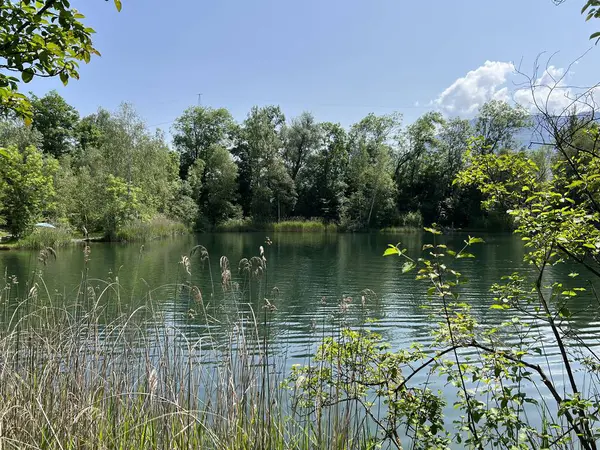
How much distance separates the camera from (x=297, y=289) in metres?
12.9

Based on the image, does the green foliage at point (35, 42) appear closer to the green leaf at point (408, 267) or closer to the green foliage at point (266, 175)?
the green leaf at point (408, 267)

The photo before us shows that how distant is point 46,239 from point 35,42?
22800mm

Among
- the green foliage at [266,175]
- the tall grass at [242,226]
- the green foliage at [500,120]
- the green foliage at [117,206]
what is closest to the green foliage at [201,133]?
the green foliage at [266,175]

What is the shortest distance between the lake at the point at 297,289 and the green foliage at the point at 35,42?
2.01 meters

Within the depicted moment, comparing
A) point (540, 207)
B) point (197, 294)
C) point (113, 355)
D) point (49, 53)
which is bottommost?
point (113, 355)

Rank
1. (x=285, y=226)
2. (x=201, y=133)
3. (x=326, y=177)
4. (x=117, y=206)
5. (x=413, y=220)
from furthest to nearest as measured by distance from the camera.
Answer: (x=201, y=133)
(x=326, y=177)
(x=413, y=220)
(x=285, y=226)
(x=117, y=206)

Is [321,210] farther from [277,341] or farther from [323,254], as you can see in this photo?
[277,341]

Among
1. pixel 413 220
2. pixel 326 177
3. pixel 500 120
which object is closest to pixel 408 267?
pixel 413 220

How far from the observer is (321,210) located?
42031mm

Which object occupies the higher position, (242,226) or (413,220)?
(413,220)

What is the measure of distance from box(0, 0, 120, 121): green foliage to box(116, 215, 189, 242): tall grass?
26.2 m

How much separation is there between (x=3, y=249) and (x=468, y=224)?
3462 centimetres

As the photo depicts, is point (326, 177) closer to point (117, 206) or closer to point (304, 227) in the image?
point (304, 227)

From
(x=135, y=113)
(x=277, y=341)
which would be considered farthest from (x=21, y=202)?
(x=277, y=341)
